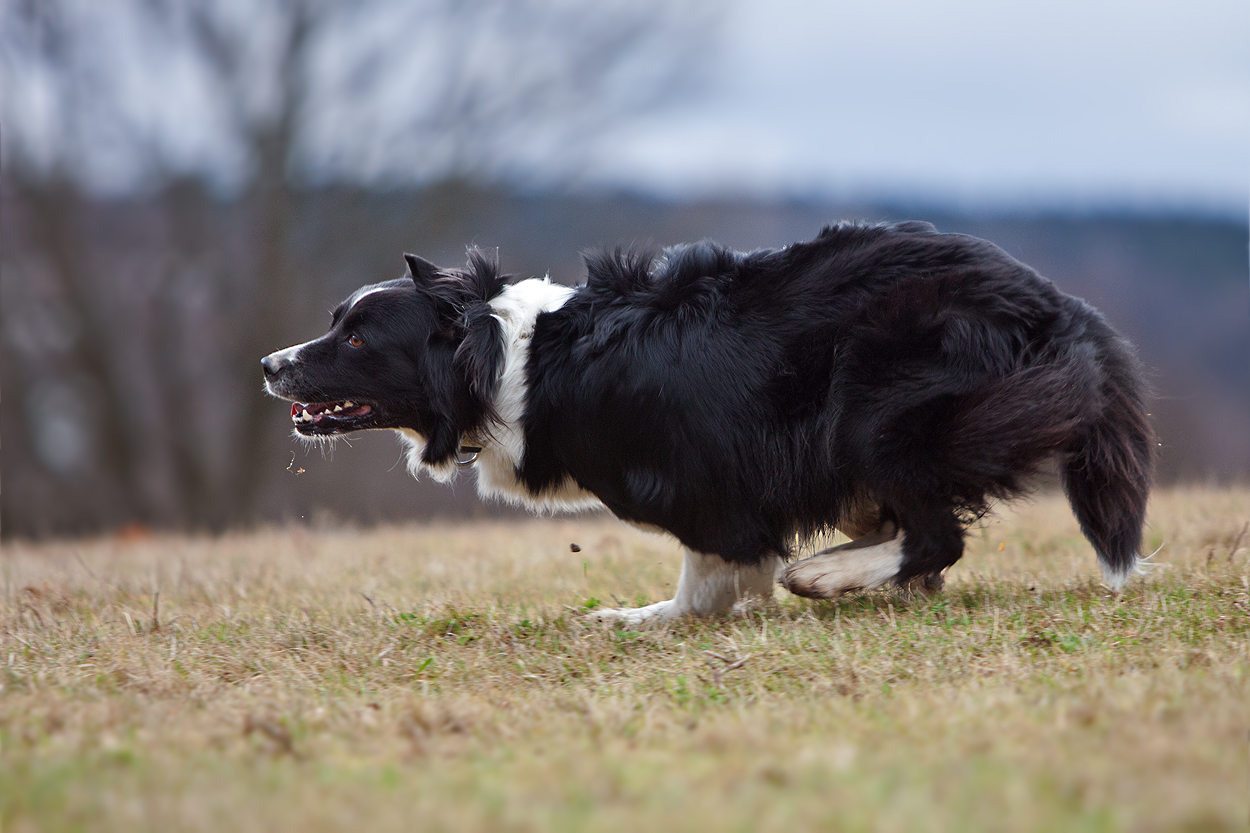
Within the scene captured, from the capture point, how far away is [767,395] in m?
4.02

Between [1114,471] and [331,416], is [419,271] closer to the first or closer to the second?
[331,416]

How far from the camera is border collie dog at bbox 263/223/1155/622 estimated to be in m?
3.78

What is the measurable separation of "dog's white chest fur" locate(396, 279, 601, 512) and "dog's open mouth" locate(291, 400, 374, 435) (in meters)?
0.22

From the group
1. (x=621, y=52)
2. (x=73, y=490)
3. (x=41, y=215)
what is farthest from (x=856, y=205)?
(x=73, y=490)

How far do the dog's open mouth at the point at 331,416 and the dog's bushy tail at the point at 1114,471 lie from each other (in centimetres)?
284

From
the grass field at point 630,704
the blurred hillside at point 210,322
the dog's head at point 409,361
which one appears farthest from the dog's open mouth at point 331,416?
the blurred hillside at point 210,322

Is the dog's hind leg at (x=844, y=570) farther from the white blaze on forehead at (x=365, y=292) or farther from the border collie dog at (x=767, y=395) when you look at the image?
the white blaze on forehead at (x=365, y=292)

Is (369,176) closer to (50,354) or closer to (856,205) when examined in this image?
(50,354)

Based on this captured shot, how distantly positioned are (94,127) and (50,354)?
3.20 m

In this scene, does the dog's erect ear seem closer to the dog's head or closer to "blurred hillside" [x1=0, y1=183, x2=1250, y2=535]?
the dog's head

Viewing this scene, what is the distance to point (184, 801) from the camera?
1986 mm

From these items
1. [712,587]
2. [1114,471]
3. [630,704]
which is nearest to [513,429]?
[712,587]

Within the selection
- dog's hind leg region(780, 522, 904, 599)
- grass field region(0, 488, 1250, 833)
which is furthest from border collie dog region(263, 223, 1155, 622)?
grass field region(0, 488, 1250, 833)

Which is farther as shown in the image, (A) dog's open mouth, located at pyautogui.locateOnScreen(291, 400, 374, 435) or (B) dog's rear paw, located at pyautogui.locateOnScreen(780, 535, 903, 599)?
(A) dog's open mouth, located at pyautogui.locateOnScreen(291, 400, 374, 435)
